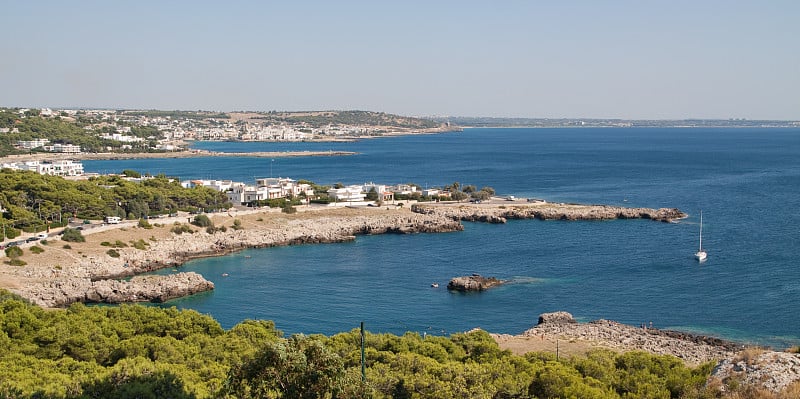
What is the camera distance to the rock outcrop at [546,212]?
167ft

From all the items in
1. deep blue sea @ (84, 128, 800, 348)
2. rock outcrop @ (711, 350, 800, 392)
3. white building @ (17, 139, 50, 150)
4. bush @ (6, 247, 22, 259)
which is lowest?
deep blue sea @ (84, 128, 800, 348)

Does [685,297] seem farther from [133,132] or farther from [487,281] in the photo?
[133,132]

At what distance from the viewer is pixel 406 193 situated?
59.1 m

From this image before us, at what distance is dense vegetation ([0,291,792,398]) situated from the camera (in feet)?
33.6

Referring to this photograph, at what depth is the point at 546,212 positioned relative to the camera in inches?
2042

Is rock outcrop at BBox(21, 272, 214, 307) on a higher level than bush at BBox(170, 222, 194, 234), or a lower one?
lower

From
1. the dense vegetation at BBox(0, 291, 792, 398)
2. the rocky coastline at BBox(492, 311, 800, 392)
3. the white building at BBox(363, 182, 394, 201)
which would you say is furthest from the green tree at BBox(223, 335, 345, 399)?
the white building at BBox(363, 182, 394, 201)

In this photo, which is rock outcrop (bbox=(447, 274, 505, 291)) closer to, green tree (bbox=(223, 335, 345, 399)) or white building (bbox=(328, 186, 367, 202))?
green tree (bbox=(223, 335, 345, 399))

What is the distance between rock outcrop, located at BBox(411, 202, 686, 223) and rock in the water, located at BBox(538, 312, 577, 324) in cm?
2400

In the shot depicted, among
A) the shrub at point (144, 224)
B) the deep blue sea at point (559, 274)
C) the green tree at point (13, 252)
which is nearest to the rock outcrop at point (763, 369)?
the deep blue sea at point (559, 274)

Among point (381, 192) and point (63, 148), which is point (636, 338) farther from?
point (63, 148)

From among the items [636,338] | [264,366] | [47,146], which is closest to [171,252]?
[636,338]

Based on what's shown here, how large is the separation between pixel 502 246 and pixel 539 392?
1092 inches

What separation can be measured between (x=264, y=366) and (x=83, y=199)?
3717 centimetres
